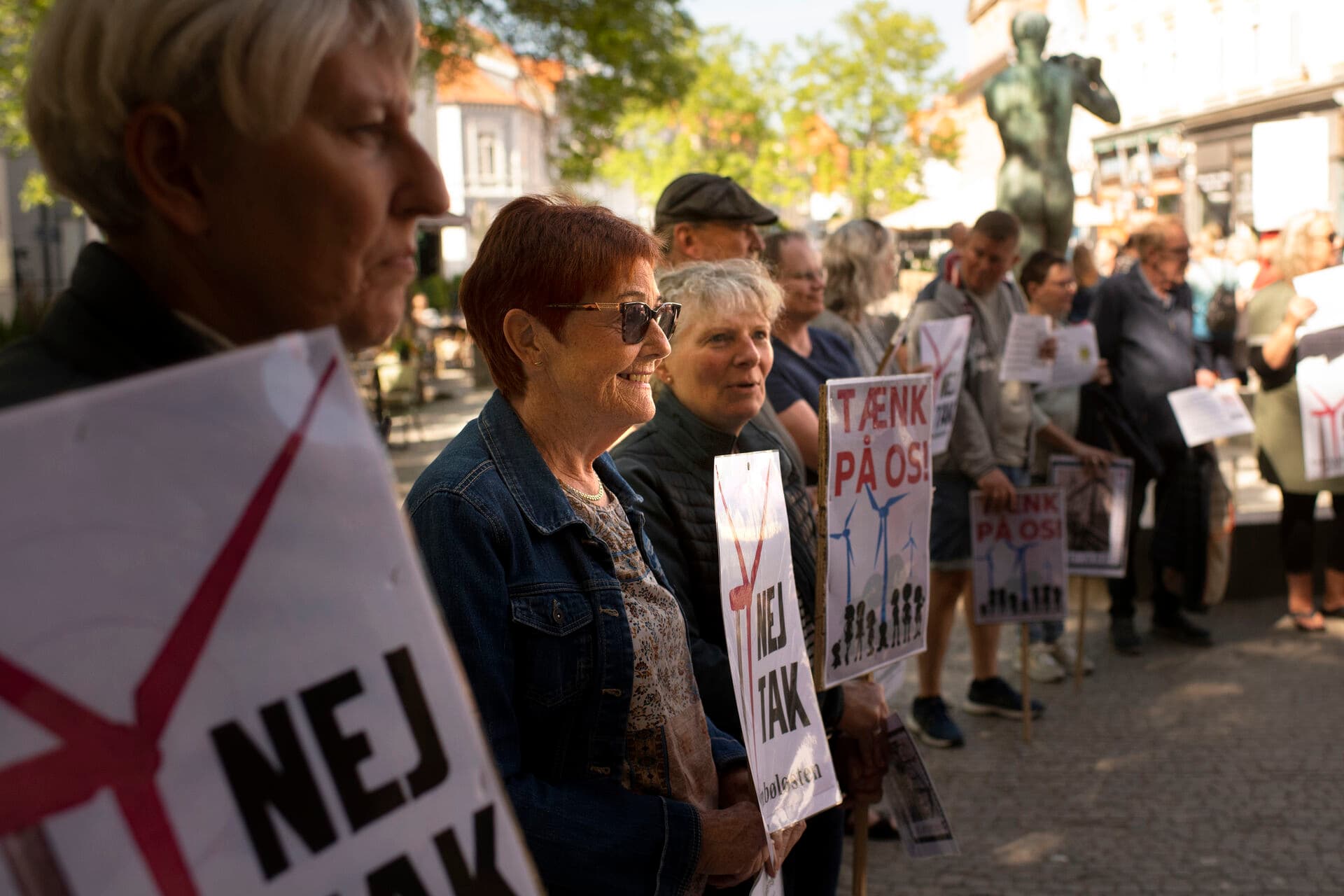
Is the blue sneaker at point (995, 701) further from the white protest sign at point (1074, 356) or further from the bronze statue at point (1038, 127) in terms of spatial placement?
the bronze statue at point (1038, 127)

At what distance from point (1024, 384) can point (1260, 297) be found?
6.75 ft

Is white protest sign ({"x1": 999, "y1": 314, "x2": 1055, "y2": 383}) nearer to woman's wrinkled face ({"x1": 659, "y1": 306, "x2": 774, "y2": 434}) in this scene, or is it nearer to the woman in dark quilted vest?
the woman in dark quilted vest

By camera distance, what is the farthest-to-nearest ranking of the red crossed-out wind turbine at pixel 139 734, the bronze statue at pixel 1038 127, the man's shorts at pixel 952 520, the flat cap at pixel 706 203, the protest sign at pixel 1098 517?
the bronze statue at pixel 1038 127, the protest sign at pixel 1098 517, the man's shorts at pixel 952 520, the flat cap at pixel 706 203, the red crossed-out wind turbine at pixel 139 734

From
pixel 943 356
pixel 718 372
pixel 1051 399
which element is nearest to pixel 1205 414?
pixel 1051 399

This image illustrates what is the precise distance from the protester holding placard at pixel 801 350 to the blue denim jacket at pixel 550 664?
2.10m

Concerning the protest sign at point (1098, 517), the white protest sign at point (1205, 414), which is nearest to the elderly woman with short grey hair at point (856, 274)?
the protest sign at point (1098, 517)

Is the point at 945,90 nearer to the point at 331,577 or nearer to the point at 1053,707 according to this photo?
the point at 1053,707

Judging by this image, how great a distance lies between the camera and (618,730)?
2105 millimetres

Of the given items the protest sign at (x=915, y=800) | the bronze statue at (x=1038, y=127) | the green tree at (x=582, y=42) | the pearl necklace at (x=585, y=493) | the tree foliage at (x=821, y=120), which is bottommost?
the protest sign at (x=915, y=800)

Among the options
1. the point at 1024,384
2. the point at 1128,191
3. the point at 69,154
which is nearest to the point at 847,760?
the point at 69,154

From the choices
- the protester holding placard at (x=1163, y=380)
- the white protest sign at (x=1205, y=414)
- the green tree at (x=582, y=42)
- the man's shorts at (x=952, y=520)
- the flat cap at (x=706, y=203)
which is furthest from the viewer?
the green tree at (x=582, y=42)

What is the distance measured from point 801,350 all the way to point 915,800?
1808mm

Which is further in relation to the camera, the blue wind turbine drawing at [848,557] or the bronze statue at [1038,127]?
the bronze statue at [1038,127]

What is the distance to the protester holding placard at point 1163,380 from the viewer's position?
275 inches
